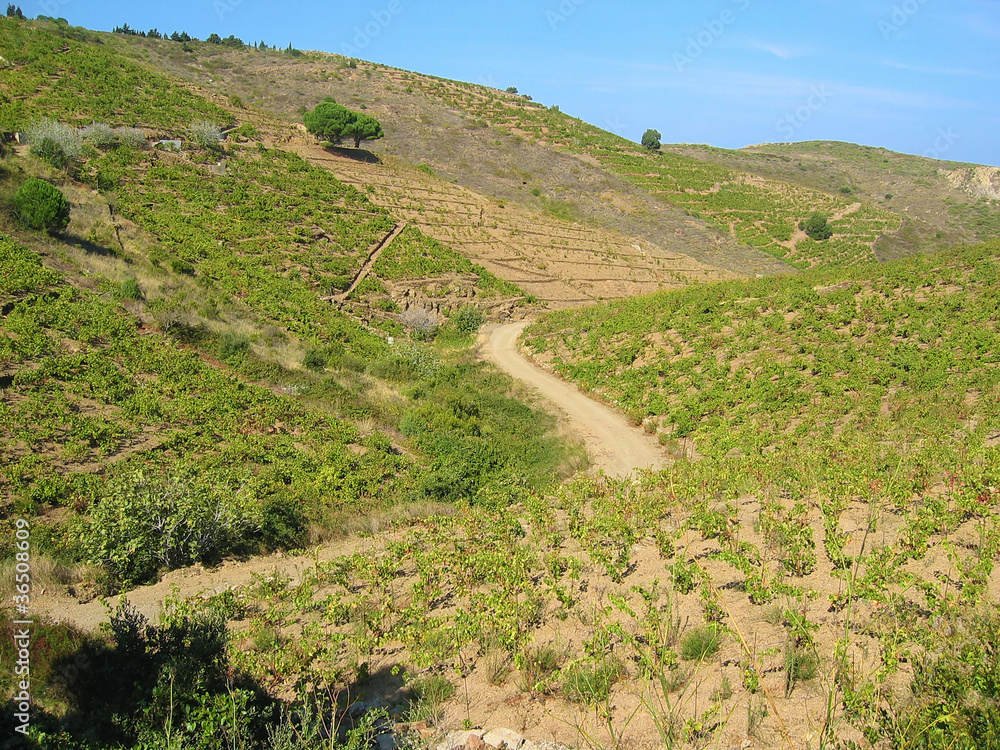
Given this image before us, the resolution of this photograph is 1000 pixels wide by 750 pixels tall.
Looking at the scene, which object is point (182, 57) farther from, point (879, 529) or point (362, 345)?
point (879, 529)

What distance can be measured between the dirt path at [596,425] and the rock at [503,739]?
242 inches

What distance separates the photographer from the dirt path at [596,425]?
1440cm

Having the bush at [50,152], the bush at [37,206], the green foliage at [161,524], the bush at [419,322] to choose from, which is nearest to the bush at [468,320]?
the bush at [419,322]

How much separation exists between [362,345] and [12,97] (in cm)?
2560

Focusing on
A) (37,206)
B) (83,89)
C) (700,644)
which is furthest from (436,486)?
(83,89)

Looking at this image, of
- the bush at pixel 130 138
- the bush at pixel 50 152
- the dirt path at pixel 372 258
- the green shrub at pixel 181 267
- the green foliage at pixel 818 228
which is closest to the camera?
the green shrub at pixel 181 267

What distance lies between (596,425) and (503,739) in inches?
501

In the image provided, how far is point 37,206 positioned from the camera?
16.3 meters

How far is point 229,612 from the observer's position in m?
6.54

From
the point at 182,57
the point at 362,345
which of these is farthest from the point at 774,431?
the point at 182,57

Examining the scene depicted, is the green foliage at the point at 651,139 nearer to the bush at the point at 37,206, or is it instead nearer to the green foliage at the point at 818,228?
the green foliage at the point at 818,228

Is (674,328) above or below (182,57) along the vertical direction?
below

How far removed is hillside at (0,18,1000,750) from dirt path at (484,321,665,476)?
1.57ft

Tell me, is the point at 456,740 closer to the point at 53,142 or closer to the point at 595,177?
the point at 53,142
